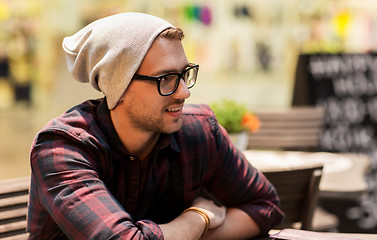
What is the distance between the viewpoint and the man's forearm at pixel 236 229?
56.9 inches

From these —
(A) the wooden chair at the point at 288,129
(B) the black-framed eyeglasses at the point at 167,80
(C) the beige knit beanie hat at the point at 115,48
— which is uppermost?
(C) the beige knit beanie hat at the point at 115,48

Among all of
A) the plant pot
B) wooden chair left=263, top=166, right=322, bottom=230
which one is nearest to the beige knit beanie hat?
wooden chair left=263, top=166, right=322, bottom=230

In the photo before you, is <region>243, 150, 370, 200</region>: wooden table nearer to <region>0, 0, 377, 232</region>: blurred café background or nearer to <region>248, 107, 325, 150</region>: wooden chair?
<region>248, 107, 325, 150</region>: wooden chair

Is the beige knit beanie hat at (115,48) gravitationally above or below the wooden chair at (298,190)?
above

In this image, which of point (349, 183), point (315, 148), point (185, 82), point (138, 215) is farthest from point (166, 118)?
point (315, 148)

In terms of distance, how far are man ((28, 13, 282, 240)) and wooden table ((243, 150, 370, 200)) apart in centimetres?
48

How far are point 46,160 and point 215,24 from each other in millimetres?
5401

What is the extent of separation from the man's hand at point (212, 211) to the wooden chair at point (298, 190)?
434 mm

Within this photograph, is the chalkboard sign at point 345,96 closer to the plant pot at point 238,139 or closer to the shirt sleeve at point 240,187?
the plant pot at point 238,139

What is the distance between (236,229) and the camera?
4.77ft

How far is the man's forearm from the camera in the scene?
1.45m

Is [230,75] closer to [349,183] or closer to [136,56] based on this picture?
[349,183]

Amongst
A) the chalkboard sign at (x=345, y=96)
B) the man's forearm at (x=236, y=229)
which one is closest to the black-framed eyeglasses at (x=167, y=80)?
the man's forearm at (x=236, y=229)

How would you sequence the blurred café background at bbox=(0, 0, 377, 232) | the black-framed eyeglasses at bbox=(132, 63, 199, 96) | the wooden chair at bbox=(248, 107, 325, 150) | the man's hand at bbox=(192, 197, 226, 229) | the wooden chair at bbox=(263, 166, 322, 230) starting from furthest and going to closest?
1. the blurred café background at bbox=(0, 0, 377, 232)
2. the wooden chair at bbox=(248, 107, 325, 150)
3. the wooden chair at bbox=(263, 166, 322, 230)
4. the man's hand at bbox=(192, 197, 226, 229)
5. the black-framed eyeglasses at bbox=(132, 63, 199, 96)
